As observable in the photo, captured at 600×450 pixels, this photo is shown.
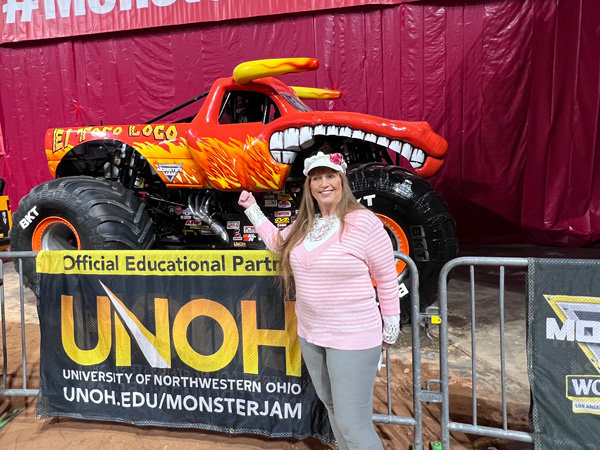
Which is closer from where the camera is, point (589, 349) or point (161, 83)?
point (589, 349)

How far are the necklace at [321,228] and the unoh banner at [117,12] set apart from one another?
6.56m

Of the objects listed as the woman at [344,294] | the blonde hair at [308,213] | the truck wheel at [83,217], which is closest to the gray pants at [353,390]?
the woman at [344,294]

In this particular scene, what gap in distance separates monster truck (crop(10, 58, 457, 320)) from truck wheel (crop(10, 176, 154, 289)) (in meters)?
0.01

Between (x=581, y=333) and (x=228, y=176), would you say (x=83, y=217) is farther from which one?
(x=581, y=333)

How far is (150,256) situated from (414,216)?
2332 mm

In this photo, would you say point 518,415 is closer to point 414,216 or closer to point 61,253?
point 414,216

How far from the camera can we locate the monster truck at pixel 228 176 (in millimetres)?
4168

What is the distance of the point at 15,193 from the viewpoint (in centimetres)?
948

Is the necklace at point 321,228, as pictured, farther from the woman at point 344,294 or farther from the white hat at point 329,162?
the white hat at point 329,162

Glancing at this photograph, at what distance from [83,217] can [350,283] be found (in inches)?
134

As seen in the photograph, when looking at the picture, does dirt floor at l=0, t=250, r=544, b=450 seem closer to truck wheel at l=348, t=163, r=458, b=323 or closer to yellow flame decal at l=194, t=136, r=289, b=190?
truck wheel at l=348, t=163, r=458, b=323

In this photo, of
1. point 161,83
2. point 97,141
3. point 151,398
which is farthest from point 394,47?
point 151,398

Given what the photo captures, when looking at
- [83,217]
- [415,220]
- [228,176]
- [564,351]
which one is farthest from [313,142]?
[564,351]

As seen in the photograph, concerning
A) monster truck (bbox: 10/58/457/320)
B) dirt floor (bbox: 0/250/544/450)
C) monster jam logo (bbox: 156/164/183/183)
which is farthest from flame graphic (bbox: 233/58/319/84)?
dirt floor (bbox: 0/250/544/450)
